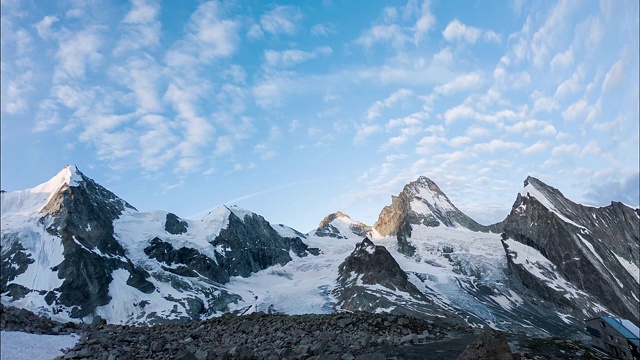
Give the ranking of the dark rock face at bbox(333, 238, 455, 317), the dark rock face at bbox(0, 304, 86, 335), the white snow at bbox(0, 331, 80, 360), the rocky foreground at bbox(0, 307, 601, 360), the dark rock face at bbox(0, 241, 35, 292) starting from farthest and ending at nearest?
the dark rock face at bbox(0, 241, 35, 292)
the dark rock face at bbox(333, 238, 455, 317)
the dark rock face at bbox(0, 304, 86, 335)
the white snow at bbox(0, 331, 80, 360)
the rocky foreground at bbox(0, 307, 601, 360)

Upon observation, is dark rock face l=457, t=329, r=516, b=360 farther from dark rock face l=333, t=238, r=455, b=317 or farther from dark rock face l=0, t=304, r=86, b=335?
dark rock face l=333, t=238, r=455, b=317

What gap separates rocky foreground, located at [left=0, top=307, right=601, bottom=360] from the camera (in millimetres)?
15367

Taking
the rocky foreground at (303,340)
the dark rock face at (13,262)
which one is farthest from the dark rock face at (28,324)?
the dark rock face at (13,262)

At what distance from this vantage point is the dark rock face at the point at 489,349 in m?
11.9

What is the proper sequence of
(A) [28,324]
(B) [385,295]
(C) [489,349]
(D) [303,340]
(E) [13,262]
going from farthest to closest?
(E) [13,262] < (B) [385,295] < (A) [28,324] < (D) [303,340] < (C) [489,349]

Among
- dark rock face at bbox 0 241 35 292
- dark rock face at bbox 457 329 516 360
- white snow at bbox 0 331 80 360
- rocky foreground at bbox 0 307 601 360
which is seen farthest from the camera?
dark rock face at bbox 0 241 35 292

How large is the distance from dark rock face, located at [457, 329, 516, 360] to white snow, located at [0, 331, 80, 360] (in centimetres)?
2018

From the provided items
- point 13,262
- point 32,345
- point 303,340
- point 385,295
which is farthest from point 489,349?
point 13,262

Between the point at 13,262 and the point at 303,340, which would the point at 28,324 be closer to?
the point at 303,340

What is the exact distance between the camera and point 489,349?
39.3 ft

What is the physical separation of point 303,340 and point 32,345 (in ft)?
48.6

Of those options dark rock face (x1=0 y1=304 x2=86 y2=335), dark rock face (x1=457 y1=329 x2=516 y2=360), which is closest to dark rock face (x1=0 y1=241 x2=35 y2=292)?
dark rock face (x1=0 y1=304 x2=86 y2=335)

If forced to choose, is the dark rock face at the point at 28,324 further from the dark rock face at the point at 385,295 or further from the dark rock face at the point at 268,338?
the dark rock face at the point at 385,295

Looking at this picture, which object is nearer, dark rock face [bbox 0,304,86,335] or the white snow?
the white snow
